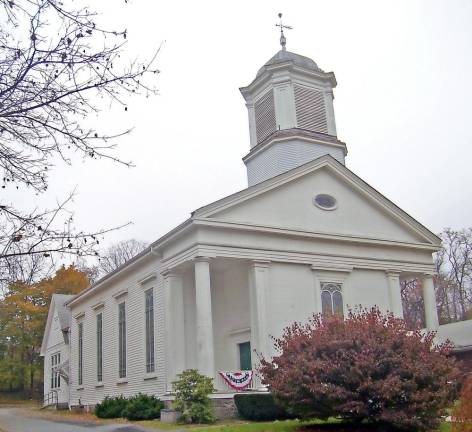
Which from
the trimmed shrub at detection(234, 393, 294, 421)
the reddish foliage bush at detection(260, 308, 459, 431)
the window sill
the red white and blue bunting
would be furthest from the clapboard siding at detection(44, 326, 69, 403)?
the reddish foliage bush at detection(260, 308, 459, 431)

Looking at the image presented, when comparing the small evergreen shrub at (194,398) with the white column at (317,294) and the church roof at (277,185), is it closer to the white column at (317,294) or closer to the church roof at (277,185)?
the church roof at (277,185)

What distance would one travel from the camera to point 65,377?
36.2m

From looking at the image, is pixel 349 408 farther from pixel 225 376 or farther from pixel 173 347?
pixel 173 347

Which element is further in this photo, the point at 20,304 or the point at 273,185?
the point at 20,304

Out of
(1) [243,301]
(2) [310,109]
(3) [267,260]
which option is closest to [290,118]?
(2) [310,109]

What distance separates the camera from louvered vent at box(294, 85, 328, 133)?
27375 millimetres

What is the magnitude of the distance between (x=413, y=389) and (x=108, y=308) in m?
19.3

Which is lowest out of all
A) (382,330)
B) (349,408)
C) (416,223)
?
(349,408)

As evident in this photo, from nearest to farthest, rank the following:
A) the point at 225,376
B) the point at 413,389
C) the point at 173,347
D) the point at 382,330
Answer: the point at 413,389 < the point at 382,330 < the point at 225,376 < the point at 173,347

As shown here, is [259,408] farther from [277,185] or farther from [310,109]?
[310,109]

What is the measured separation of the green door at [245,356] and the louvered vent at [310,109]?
974 cm

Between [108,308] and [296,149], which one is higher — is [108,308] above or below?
below

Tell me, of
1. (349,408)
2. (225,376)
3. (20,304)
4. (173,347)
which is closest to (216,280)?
(173,347)

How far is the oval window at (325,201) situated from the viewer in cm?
2400
